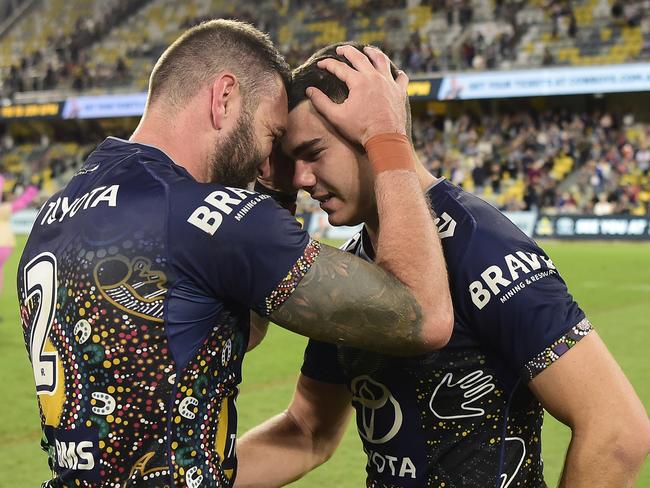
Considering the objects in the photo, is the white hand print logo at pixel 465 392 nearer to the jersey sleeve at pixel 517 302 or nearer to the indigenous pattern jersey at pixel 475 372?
the indigenous pattern jersey at pixel 475 372

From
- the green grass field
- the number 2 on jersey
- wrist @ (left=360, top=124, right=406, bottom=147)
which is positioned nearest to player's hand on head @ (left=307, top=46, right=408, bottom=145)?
wrist @ (left=360, top=124, right=406, bottom=147)

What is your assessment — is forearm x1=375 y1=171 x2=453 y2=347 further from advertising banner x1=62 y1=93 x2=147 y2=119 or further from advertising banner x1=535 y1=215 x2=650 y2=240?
advertising banner x1=62 y1=93 x2=147 y2=119

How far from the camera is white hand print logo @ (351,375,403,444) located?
104 inches

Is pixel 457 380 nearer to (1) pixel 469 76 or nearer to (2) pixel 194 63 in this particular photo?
(2) pixel 194 63

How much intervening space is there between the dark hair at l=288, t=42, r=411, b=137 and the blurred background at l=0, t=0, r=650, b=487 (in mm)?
6133

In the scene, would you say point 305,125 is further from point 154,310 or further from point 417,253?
point 154,310

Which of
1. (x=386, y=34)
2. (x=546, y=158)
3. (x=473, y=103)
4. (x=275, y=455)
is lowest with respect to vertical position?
(x=546, y=158)

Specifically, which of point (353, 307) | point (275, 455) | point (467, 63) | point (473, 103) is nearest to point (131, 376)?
point (353, 307)

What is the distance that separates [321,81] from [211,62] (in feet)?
1.22

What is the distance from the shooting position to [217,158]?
7.87ft

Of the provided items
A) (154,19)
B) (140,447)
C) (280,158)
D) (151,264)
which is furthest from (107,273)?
(154,19)

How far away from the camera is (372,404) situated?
2.70 m

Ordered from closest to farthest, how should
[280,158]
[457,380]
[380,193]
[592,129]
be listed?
[380,193]
[457,380]
[280,158]
[592,129]

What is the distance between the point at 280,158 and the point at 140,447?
3.80ft
